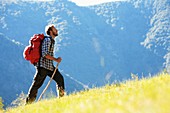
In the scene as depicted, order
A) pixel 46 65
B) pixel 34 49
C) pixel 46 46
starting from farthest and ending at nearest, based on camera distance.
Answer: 1. pixel 46 65
2. pixel 34 49
3. pixel 46 46

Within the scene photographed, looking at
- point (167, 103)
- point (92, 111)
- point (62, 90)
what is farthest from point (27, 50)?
point (167, 103)

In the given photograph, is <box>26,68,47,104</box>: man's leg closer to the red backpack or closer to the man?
the man

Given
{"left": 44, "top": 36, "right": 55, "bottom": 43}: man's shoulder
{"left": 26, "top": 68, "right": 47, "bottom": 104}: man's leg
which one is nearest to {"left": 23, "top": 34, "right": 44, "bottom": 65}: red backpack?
{"left": 44, "top": 36, "right": 55, "bottom": 43}: man's shoulder

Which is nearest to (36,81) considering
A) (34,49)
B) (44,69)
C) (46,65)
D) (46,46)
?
(44,69)

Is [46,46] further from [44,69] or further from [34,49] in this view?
[44,69]

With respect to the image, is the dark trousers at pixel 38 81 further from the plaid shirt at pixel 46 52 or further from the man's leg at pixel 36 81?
the plaid shirt at pixel 46 52

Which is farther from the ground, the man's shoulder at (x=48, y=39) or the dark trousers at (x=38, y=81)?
the man's shoulder at (x=48, y=39)

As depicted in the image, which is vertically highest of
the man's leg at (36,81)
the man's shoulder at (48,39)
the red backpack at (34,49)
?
the man's shoulder at (48,39)

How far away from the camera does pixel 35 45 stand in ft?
35.2

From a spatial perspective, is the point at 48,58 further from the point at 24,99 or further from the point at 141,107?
the point at 141,107

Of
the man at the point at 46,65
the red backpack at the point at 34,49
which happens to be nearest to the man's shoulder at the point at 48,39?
the man at the point at 46,65

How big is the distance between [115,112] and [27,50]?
29.0ft

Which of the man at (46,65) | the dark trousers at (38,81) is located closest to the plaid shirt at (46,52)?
the man at (46,65)

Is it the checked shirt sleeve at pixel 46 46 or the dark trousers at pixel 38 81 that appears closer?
the checked shirt sleeve at pixel 46 46
